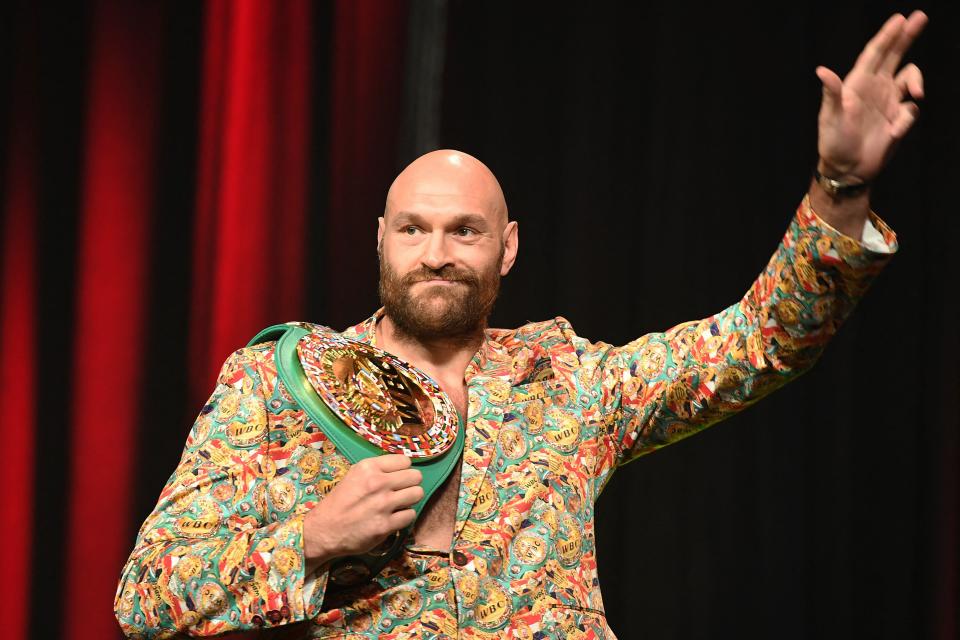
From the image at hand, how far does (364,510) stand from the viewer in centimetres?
151

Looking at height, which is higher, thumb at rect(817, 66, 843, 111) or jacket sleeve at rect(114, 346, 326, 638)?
thumb at rect(817, 66, 843, 111)

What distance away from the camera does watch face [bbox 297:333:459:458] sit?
5.54ft

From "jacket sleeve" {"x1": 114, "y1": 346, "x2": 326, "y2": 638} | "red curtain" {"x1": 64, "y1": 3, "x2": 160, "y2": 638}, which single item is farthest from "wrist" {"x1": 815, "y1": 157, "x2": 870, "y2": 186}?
"red curtain" {"x1": 64, "y1": 3, "x2": 160, "y2": 638}

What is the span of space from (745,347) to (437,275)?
56 centimetres

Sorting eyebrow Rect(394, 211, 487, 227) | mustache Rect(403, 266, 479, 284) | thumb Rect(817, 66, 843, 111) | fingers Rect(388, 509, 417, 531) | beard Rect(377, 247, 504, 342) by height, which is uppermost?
thumb Rect(817, 66, 843, 111)

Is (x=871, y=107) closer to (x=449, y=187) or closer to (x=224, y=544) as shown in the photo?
(x=449, y=187)

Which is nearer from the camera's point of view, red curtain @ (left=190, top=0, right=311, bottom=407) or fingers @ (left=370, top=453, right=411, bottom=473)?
fingers @ (left=370, top=453, right=411, bottom=473)

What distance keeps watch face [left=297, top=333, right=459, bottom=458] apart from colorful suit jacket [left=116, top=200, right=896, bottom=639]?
9 centimetres

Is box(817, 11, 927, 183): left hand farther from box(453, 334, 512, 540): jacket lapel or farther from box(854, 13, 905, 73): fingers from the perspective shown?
box(453, 334, 512, 540): jacket lapel

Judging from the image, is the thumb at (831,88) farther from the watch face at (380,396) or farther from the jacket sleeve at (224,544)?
the jacket sleeve at (224,544)

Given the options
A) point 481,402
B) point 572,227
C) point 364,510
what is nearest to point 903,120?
point 481,402

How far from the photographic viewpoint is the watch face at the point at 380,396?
169 centimetres

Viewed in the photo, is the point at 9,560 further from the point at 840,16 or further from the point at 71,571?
the point at 840,16

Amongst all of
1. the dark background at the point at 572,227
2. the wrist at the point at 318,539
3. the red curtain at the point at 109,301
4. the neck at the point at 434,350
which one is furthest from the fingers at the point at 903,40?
the red curtain at the point at 109,301
